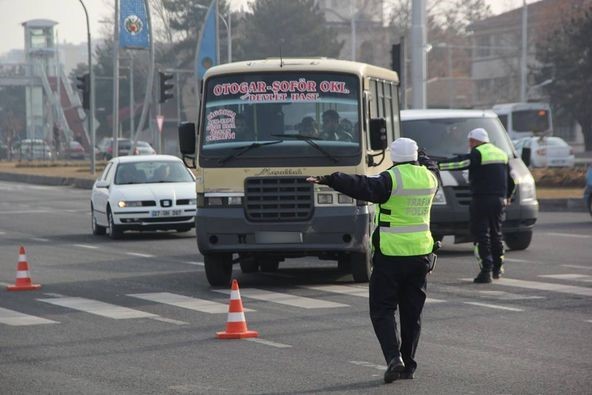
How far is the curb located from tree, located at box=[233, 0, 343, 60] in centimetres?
3474

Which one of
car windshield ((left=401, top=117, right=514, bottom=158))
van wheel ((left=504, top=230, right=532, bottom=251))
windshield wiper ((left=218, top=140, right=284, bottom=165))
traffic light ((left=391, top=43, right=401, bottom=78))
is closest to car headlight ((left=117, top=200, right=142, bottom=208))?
car windshield ((left=401, top=117, right=514, bottom=158))

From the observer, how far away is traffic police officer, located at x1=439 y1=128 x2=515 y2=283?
16.8 metres

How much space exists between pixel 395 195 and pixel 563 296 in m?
5.73

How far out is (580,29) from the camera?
240 feet

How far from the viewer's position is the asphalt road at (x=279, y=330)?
32.6 ft

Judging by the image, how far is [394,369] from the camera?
969 centimetres

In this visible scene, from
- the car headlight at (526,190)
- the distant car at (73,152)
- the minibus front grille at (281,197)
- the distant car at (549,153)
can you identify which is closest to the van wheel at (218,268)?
the minibus front grille at (281,197)

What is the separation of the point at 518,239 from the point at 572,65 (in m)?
55.4

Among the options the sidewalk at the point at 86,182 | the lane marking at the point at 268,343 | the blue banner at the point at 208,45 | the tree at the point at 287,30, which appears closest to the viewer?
the lane marking at the point at 268,343

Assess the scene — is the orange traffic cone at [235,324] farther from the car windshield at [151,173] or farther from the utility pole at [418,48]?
the utility pole at [418,48]

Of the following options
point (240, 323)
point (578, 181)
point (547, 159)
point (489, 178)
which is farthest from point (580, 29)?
point (240, 323)

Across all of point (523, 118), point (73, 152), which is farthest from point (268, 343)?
point (73, 152)

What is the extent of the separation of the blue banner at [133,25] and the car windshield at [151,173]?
2144 centimetres

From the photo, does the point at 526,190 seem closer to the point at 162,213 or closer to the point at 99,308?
the point at 162,213
